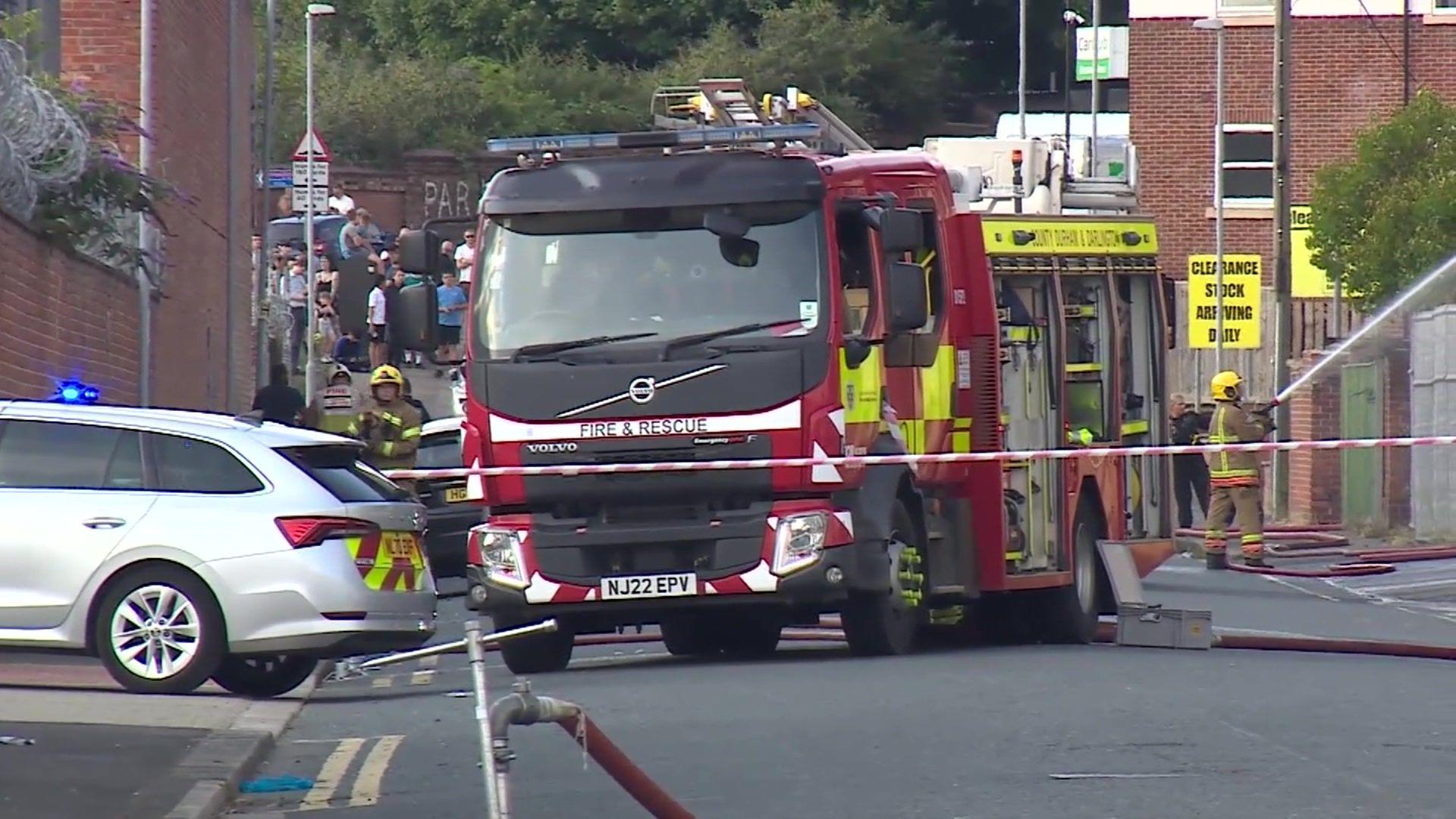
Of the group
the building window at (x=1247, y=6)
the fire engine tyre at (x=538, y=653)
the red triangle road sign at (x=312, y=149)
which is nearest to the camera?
the fire engine tyre at (x=538, y=653)

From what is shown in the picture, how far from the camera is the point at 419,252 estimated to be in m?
15.8

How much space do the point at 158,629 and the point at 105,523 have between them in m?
0.64

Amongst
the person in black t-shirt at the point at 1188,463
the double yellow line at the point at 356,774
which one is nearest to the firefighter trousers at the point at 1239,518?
the person in black t-shirt at the point at 1188,463

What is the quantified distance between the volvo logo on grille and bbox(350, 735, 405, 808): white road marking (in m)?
2.79

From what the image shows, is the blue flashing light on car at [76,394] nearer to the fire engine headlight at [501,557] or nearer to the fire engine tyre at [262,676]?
the fire engine tyre at [262,676]

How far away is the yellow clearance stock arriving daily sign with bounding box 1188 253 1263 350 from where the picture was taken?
35312 mm

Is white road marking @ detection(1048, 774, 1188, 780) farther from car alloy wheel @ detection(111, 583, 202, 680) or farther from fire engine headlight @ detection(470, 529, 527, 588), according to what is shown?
car alloy wheel @ detection(111, 583, 202, 680)

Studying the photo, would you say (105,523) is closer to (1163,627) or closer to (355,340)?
(1163,627)

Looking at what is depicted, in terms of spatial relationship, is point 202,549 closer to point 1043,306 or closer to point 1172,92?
point 1043,306

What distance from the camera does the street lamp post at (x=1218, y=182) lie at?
35219mm

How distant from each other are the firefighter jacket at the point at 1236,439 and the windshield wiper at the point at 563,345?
12046 mm

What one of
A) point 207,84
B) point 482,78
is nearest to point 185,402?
point 207,84

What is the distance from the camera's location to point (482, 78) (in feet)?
216

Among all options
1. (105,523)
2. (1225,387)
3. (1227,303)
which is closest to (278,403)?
(1225,387)
